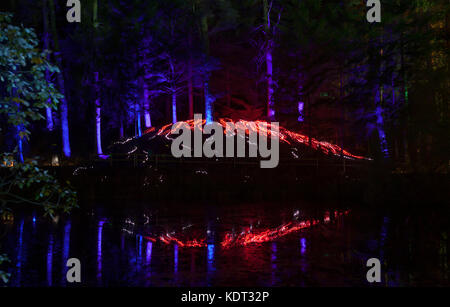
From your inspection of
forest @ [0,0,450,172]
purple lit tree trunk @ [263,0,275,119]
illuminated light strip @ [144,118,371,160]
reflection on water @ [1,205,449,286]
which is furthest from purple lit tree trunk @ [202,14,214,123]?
reflection on water @ [1,205,449,286]

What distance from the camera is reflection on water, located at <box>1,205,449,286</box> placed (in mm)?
10508

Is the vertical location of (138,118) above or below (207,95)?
below

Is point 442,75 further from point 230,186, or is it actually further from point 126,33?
point 126,33

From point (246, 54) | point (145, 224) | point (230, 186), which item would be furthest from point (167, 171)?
point (246, 54)

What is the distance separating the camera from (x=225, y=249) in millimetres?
13719

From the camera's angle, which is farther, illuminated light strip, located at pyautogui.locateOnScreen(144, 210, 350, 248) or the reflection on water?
illuminated light strip, located at pyautogui.locateOnScreen(144, 210, 350, 248)

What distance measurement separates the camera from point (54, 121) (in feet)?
142

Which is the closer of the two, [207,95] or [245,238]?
[245,238]

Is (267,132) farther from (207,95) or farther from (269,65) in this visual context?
(207,95)

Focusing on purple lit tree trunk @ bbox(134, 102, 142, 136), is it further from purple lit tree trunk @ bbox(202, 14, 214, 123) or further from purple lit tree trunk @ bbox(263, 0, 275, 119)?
purple lit tree trunk @ bbox(263, 0, 275, 119)

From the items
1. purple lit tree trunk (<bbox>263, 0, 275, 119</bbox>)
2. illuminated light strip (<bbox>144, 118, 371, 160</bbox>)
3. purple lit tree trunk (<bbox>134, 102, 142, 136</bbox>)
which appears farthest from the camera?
purple lit tree trunk (<bbox>134, 102, 142, 136</bbox>)

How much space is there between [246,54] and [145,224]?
36254mm

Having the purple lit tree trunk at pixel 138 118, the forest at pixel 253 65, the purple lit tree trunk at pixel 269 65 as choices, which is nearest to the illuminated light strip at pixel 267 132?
the forest at pixel 253 65

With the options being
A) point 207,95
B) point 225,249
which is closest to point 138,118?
point 207,95
